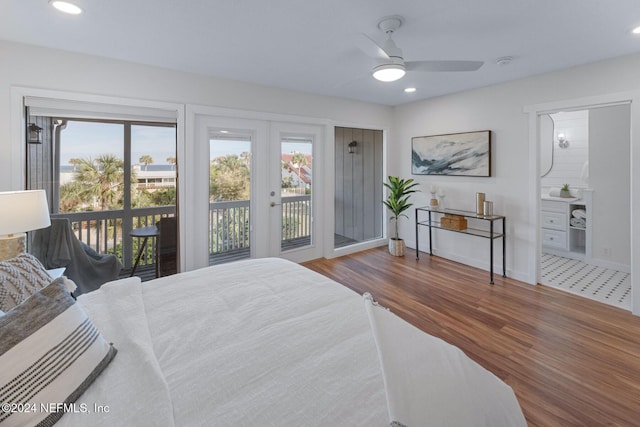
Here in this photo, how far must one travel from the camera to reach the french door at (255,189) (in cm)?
362

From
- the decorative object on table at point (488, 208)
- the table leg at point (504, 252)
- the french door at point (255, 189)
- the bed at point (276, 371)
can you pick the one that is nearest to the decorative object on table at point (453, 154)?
the decorative object on table at point (488, 208)

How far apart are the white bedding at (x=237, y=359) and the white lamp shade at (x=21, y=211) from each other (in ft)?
2.90

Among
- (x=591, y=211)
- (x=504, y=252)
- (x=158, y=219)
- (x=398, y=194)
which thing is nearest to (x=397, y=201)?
(x=398, y=194)

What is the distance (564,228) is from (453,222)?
189 cm

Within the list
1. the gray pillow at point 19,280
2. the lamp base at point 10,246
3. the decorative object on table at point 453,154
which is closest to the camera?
the gray pillow at point 19,280

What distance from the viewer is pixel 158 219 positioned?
11.0 feet

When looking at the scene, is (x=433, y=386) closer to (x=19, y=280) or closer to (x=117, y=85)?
(x=19, y=280)

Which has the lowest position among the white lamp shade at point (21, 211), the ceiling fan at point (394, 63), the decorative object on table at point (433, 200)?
the white lamp shade at point (21, 211)

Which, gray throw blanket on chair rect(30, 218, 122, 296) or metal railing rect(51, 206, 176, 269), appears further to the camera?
metal railing rect(51, 206, 176, 269)

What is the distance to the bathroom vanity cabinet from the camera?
446 cm

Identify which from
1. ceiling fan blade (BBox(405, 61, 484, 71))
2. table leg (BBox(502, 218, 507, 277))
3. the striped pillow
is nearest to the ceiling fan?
ceiling fan blade (BBox(405, 61, 484, 71))

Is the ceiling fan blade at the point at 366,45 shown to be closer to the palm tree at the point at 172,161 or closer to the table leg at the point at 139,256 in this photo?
the palm tree at the point at 172,161

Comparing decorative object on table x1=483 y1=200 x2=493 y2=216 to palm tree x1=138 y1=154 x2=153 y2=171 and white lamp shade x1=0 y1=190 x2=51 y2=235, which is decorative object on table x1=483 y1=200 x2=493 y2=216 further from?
white lamp shade x1=0 y1=190 x2=51 y2=235

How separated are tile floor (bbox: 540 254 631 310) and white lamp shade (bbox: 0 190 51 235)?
194 inches
